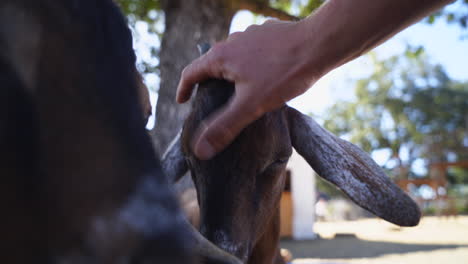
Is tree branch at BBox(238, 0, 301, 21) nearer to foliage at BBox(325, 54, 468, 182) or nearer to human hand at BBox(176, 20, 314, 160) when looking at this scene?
human hand at BBox(176, 20, 314, 160)

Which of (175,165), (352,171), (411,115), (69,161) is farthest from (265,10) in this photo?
(411,115)

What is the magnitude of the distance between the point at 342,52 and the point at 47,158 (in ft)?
3.48

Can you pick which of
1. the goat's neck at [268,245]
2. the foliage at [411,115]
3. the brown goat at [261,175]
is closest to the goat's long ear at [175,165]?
the brown goat at [261,175]

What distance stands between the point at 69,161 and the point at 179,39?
202 inches

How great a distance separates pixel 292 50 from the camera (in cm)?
137

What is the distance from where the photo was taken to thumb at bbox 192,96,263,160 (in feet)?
4.73

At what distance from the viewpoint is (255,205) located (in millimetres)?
1915

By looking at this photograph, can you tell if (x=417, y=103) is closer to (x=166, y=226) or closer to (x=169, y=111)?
(x=169, y=111)

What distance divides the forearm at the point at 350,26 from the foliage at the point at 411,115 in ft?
104

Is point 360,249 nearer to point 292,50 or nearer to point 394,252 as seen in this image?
point 394,252

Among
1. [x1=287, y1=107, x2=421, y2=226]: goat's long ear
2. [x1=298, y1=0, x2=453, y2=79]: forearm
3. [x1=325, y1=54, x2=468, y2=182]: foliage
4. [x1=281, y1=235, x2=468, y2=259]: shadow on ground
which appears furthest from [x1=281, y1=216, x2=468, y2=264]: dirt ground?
[x1=325, y1=54, x2=468, y2=182]: foliage

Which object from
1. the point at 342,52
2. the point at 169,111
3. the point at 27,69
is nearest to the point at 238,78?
the point at 342,52

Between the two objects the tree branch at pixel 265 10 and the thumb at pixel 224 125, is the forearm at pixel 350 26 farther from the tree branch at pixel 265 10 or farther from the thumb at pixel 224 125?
the tree branch at pixel 265 10

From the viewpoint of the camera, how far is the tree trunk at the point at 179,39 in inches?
190
